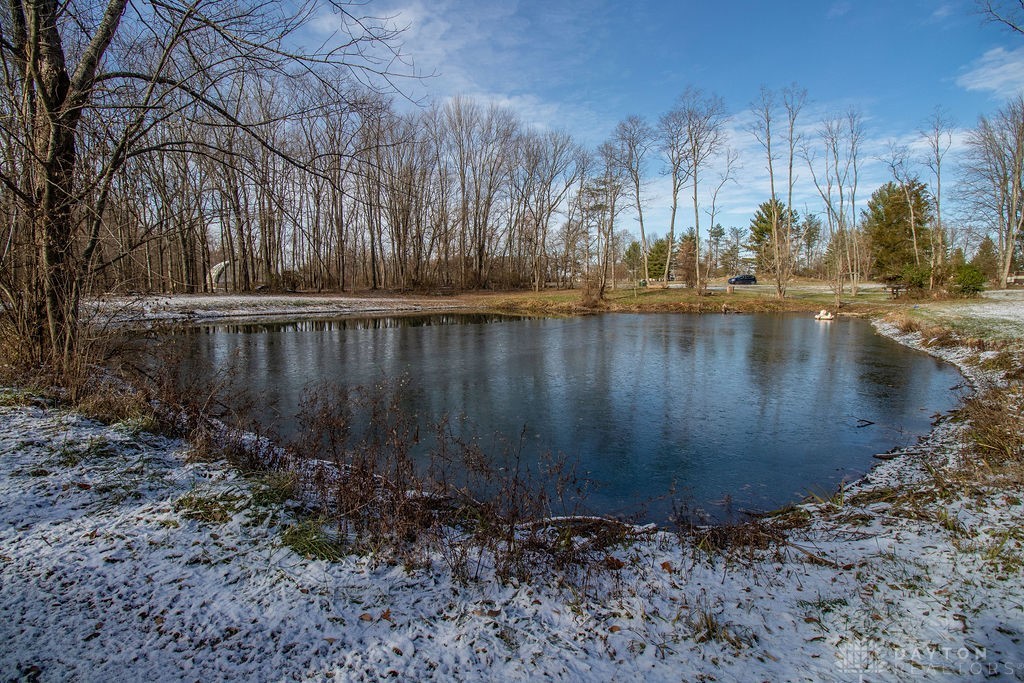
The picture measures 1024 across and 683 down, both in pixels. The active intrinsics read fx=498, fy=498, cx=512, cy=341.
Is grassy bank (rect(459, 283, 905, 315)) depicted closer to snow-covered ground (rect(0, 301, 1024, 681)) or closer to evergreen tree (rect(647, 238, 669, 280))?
snow-covered ground (rect(0, 301, 1024, 681))

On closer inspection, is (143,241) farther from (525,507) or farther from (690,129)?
(690,129)

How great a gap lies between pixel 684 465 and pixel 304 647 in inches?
198

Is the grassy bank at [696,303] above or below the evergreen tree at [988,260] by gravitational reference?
below

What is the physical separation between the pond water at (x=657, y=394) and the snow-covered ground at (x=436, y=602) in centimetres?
157

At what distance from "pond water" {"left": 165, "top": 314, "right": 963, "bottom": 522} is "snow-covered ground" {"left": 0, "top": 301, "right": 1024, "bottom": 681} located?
61.7 inches

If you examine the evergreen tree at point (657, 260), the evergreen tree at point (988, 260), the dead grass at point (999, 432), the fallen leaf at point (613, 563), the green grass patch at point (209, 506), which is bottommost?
the fallen leaf at point (613, 563)

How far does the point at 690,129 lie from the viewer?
1470 inches

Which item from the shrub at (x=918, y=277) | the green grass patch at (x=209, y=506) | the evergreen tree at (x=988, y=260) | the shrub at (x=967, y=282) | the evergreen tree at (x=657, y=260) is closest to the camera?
the green grass patch at (x=209, y=506)

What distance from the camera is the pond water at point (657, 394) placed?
606cm

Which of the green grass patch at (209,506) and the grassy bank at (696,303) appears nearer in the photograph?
the green grass patch at (209,506)

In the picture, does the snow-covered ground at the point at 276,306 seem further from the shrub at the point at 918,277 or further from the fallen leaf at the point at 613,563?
the shrub at the point at 918,277

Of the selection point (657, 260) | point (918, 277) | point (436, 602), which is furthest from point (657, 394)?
point (657, 260)

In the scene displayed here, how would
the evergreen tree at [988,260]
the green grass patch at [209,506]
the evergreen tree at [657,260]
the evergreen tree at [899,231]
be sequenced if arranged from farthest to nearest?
the evergreen tree at [657,260], the evergreen tree at [899,231], the evergreen tree at [988,260], the green grass patch at [209,506]

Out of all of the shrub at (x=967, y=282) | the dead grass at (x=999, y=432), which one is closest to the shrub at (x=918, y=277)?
the shrub at (x=967, y=282)
